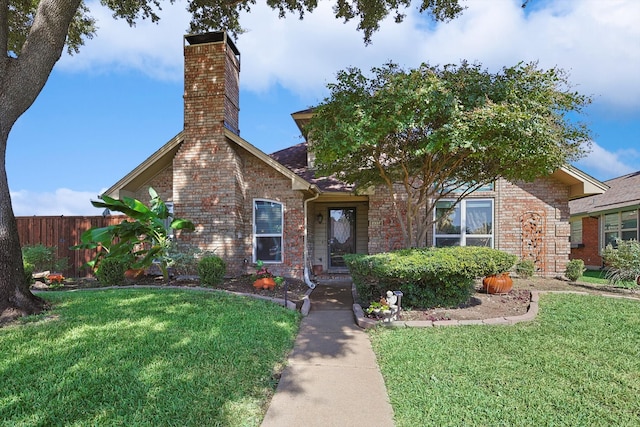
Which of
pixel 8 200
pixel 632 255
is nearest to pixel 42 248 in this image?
pixel 8 200

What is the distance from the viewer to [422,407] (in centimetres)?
336

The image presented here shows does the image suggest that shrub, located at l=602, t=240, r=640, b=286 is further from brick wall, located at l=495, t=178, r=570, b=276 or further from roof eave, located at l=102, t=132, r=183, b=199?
roof eave, located at l=102, t=132, r=183, b=199

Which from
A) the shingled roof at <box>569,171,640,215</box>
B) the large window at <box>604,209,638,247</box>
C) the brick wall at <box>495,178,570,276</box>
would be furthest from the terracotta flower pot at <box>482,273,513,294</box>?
the large window at <box>604,209,638,247</box>

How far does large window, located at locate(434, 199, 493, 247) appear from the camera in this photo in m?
11.3

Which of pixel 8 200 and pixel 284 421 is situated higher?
pixel 8 200

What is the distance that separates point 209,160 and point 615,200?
15.9 metres

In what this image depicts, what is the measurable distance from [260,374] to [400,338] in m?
2.31

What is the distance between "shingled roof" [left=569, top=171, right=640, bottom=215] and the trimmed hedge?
10069mm

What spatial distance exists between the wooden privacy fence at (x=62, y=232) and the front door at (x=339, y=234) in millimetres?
7002

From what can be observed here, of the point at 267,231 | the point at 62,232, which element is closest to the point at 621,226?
the point at 267,231

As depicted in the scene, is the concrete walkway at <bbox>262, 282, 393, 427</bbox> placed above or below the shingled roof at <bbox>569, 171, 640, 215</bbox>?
below

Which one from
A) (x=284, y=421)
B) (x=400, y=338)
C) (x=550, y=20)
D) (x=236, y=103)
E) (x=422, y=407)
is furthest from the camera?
(x=236, y=103)

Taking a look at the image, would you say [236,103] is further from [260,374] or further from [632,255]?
[632,255]

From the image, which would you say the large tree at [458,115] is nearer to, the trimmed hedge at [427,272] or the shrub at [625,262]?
the trimmed hedge at [427,272]
